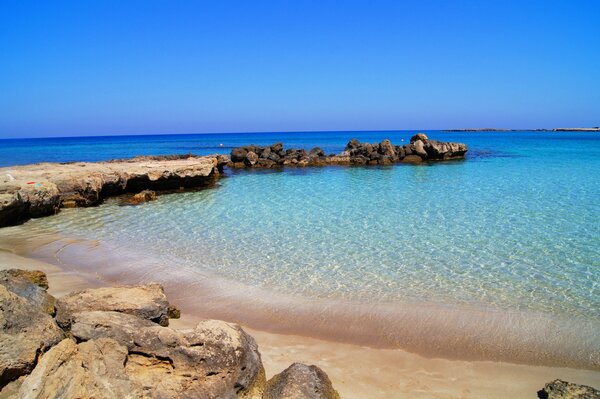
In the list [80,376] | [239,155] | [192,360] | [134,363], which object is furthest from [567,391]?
[239,155]

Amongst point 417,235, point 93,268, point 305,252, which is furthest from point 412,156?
point 93,268

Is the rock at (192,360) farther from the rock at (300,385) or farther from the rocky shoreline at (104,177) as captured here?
the rocky shoreline at (104,177)

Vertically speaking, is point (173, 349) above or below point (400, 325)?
above

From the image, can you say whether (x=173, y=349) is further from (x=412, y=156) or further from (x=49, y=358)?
(x=412, y=156)

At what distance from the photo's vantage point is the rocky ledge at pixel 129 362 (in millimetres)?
3217

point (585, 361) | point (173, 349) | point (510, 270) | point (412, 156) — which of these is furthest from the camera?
point (412, 156)

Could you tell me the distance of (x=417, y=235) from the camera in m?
10.2

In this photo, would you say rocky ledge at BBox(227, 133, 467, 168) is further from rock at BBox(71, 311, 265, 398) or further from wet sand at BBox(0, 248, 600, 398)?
rock at BBox(71, 311, 265, 398)

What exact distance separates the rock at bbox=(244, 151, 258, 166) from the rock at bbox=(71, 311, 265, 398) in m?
25.6

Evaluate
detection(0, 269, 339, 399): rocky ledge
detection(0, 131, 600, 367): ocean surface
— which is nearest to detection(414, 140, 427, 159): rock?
detection(0, 131, 600, 367): ocean surface

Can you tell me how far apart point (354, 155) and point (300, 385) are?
28.8 m

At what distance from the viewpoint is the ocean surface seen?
6785 millimetres

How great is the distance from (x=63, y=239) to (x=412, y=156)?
25958mm

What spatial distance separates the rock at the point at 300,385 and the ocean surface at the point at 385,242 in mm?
2086
